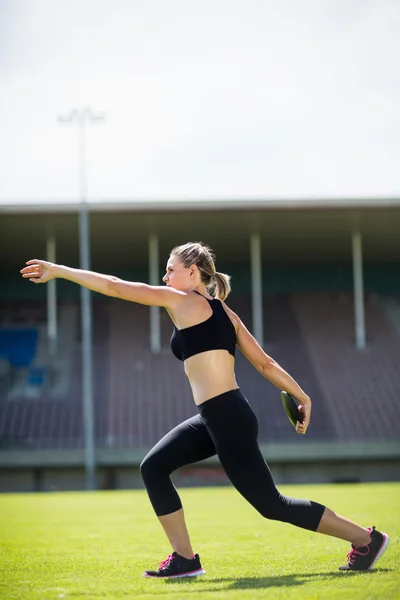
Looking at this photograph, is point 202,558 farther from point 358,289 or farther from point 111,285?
point 358,289

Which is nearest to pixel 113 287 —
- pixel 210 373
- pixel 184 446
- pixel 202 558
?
pixel 210 373

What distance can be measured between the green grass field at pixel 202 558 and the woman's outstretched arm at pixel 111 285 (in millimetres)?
1558

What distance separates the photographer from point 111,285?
5547 mm

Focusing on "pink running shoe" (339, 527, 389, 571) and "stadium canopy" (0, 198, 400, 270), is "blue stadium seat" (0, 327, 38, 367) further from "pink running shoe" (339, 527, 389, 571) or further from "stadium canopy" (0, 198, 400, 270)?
"pink running shoe" (339, 527, 389, 571)

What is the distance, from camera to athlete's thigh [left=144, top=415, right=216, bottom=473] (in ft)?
19.4

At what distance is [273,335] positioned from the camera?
33.5m

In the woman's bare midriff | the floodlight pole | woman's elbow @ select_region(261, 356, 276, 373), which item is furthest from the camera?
the floodlight pole

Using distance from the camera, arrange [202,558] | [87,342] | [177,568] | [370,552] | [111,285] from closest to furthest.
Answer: [111,285] < [370,552] < [177,568] < [202,558] < [87,342]

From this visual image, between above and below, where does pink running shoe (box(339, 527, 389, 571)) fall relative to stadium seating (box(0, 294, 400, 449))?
above

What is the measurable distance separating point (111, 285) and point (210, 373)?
75cm

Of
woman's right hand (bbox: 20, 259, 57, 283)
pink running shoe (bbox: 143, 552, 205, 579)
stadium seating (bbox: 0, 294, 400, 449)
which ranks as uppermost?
woman's right hand (bbox: 20, 259, 57, 283)

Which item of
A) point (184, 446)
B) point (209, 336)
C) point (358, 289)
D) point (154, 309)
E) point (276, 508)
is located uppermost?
point (358, 289)

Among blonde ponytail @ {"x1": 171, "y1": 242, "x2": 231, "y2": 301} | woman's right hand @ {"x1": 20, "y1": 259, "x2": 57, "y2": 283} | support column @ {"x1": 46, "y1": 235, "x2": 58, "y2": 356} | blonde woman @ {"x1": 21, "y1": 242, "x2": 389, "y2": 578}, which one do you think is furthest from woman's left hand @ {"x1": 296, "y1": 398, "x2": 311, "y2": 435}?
support column @ {"x1": 46, "y1": 235, "x2": 58, "y2": 356}

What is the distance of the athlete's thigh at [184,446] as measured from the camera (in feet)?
19.4
